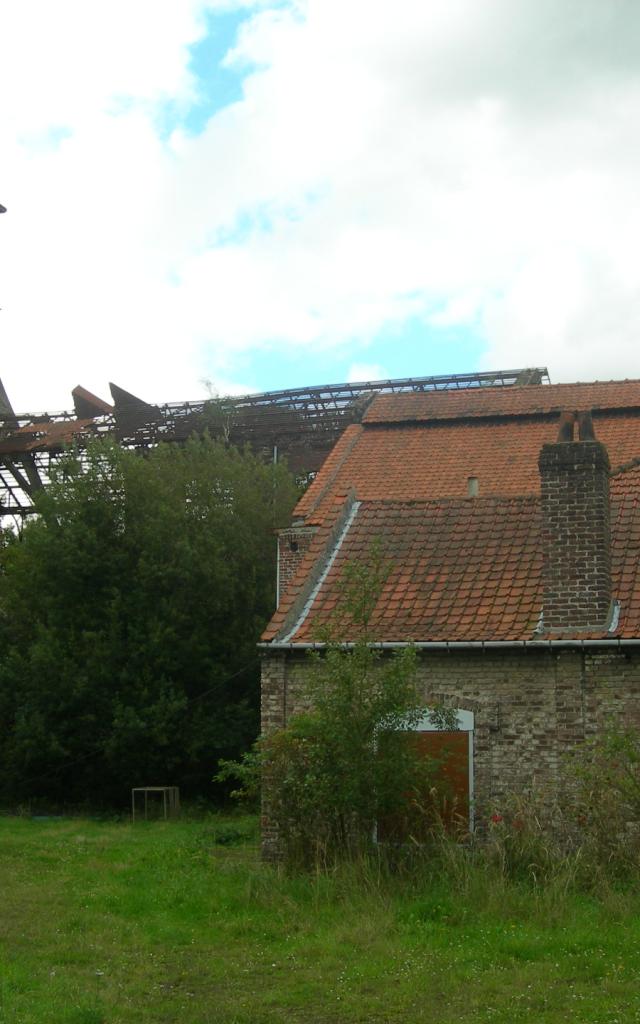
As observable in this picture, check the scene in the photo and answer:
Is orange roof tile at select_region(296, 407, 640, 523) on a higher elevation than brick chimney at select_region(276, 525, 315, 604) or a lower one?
higher

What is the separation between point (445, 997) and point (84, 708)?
65.5ft

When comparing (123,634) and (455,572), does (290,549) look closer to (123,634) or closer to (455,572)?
(123,634)

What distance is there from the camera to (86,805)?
89.9 feet

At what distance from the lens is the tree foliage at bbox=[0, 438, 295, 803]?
27047 millimetres

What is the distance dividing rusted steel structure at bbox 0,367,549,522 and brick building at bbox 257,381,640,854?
61.6ft

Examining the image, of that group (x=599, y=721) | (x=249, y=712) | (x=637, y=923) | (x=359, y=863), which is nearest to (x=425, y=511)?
(x=599, y=721)

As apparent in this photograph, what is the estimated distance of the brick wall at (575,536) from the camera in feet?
45.9

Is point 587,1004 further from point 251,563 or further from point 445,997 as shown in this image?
point 251,563

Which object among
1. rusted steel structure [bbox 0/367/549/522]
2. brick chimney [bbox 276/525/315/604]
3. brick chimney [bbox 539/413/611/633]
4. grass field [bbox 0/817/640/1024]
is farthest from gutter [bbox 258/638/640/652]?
rusted steel structure [bbox 0/367/549/522]

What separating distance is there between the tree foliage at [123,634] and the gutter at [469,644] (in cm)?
1258

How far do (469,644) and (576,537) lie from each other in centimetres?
186

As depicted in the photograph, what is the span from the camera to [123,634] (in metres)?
27.9

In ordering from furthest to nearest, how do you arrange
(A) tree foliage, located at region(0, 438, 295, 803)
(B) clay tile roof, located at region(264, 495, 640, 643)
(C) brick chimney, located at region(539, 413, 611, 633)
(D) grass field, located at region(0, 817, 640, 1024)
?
1. (A) tree foliage, located at region(0, 438, 295, 803)
2. (B) clay tile roof, located at region(264, 495, 640, 643)
3. (C) brick chimney, located at region(539, 413, 611, 633)
4. (D) grass field, located at region(0, 817, 640, 1024)

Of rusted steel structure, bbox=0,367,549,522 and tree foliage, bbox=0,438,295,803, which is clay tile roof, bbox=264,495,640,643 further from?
rusted steel structure, bbox=0,367,549,522
